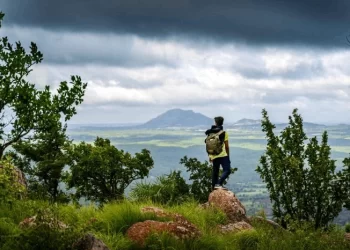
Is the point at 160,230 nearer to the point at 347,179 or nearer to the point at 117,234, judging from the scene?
the point at 117,234

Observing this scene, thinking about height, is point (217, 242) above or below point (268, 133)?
below

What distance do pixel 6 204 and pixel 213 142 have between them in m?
8.76

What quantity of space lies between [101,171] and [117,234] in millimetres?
20333

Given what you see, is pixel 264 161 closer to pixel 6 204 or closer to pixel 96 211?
pixel 96 211

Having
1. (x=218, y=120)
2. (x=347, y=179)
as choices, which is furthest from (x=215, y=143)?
(x=347, y=179)

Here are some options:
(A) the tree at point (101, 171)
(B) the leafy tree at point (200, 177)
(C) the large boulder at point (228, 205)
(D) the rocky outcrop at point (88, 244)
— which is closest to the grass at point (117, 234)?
(D) the rocky outcrop at point (88, 244)

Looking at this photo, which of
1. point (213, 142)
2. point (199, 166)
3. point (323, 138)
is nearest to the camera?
point (213, 142)

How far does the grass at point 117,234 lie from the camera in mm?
10055

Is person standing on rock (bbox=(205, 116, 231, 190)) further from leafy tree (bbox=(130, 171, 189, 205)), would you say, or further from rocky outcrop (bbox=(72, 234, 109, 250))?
rocky outcrop (bbox=(72, 234, 109, 250))

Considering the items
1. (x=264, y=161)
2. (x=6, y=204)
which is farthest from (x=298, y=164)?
(x=6, y=204)

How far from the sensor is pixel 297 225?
17.7 metres

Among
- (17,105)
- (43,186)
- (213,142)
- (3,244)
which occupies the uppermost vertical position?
(17,105)

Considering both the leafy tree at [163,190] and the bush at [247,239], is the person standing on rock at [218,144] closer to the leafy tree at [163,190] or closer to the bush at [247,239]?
the leafy tree at [163,190]

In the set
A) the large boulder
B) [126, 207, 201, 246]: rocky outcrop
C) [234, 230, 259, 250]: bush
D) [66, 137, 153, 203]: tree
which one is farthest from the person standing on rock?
[66, 137, 153, 203]: tree
